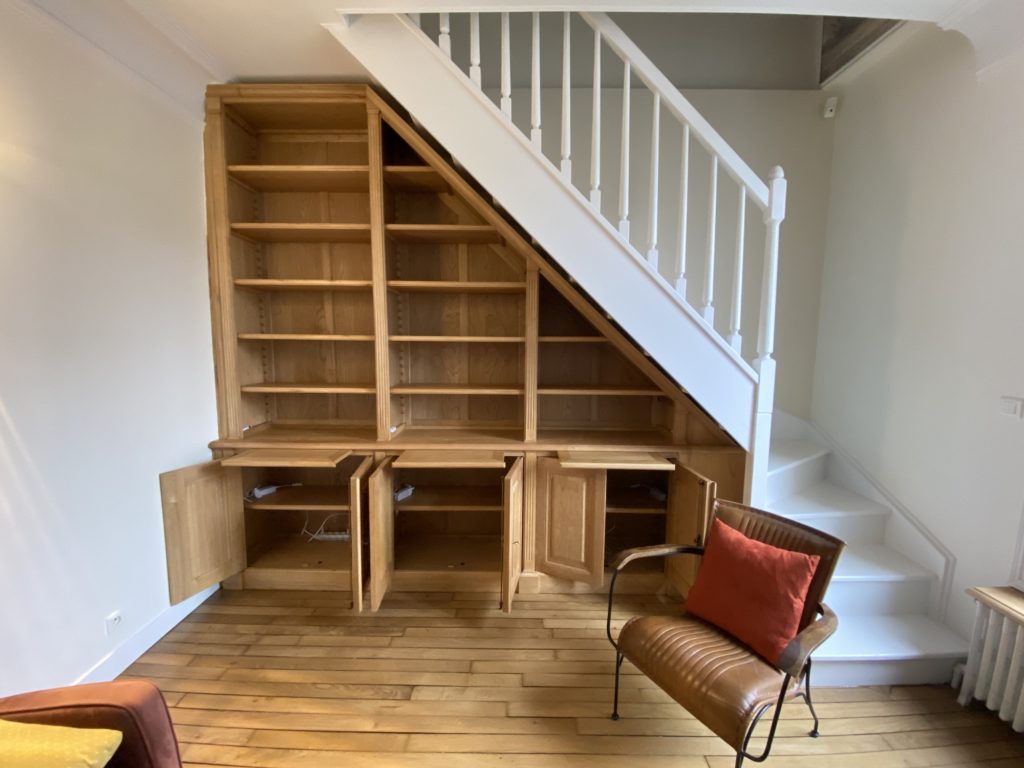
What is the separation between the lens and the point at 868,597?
6.49 ft

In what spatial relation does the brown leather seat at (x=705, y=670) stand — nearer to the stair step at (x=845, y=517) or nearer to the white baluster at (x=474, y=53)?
the stair step at (x=845, y=517)

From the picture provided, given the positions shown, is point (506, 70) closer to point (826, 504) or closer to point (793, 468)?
point (793, 468)

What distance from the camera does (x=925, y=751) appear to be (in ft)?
4.98

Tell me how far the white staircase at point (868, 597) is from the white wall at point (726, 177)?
95cm

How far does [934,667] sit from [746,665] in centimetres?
114

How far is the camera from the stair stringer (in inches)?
69.4

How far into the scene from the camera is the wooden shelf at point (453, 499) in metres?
2.42

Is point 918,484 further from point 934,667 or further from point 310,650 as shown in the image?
point 310,650

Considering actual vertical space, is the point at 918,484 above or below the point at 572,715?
above

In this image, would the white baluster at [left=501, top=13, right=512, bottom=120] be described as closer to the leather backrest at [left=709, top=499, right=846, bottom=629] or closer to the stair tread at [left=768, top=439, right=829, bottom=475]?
the leather backrest at [left=709, top=499, right=846, bottom=629]

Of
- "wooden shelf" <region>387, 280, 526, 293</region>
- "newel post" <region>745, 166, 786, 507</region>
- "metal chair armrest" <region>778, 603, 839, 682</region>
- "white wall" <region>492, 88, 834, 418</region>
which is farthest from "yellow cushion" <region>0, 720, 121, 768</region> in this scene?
"white wall" <region>492, 88, 834, 418</region>

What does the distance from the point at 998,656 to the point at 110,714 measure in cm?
286

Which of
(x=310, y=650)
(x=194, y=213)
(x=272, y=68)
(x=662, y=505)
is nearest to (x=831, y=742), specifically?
(x=662, y=505)

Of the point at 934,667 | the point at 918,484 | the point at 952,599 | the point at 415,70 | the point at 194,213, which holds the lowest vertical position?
the point at 934,667
